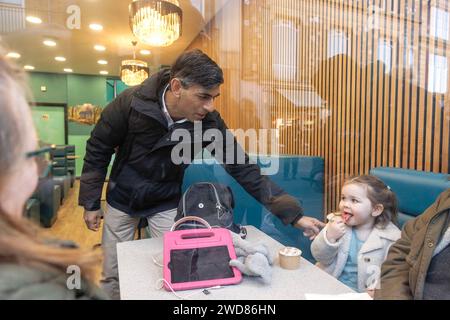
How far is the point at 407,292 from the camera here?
93 cm

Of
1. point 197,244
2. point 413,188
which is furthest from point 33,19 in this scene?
point 413,188

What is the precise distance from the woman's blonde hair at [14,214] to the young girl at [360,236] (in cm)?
99

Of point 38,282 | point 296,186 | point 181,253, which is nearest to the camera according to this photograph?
point 38,282

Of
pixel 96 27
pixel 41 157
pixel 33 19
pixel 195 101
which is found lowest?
pixel 41 157

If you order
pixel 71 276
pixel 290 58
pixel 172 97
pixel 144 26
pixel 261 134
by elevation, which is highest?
pixel 144 26

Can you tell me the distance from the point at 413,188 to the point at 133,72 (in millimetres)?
1702

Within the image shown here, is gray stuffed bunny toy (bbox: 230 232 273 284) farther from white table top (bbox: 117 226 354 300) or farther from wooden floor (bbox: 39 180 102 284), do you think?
wooden floor (bbox: 39 180 102 284)

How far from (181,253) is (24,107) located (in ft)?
1.89

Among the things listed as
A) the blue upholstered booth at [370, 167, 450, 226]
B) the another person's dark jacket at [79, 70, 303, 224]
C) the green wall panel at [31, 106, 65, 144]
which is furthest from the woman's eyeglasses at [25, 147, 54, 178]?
the blue upholstered booth at [370, 167, 450, 226]

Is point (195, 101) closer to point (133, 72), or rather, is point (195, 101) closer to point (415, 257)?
point (133, 72)

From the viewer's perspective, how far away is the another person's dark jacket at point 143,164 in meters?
1.51

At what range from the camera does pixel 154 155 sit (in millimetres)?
1568
